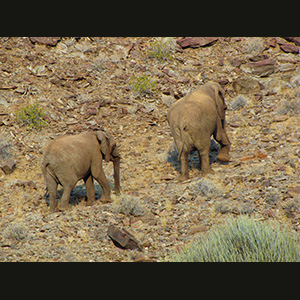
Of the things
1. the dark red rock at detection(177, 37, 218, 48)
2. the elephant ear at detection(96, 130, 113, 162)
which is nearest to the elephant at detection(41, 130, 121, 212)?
the elephant ear at detection(96, 130, 113, 162)

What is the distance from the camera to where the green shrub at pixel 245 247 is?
977 centimetres

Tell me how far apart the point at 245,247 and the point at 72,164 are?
5582 millimetres

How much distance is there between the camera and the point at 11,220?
541 inches

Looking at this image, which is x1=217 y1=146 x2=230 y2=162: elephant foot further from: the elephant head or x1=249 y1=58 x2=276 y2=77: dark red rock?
x1=249 y1=58 x2=276 y2=77: dark red rock

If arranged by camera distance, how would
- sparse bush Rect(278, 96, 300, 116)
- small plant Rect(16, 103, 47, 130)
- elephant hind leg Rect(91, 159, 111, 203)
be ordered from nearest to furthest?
1. elephant hind leg Rect(91, 159, 111, 203)
2. sparse bush Rect(278, 96, 300, 116)
3. small plant Rect(16, 103, 47, 130)

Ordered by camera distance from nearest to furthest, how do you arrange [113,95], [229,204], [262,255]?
[262,255]
[229,204]
[113,95]

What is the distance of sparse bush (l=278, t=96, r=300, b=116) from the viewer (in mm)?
20405

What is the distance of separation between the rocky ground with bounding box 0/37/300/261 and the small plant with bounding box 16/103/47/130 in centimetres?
28

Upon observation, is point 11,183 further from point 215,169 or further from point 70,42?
point 70,42

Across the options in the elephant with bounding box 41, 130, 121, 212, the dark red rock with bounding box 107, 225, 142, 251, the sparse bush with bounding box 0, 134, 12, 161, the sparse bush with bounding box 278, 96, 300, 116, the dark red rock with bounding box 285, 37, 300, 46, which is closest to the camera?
the dark red rock with bounding box 107, 225, 142, 251

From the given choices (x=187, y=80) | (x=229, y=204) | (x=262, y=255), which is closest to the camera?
(x=262, y=255)

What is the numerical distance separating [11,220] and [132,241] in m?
3.88

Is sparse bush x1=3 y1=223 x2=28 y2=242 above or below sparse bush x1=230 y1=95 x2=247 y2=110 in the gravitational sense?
below

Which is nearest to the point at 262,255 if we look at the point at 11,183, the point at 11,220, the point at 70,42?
the point at 11,220
